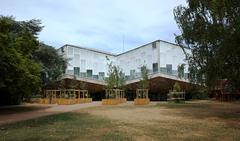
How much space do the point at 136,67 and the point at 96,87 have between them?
36.4 ft

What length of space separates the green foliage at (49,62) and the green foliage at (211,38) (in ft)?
59.3

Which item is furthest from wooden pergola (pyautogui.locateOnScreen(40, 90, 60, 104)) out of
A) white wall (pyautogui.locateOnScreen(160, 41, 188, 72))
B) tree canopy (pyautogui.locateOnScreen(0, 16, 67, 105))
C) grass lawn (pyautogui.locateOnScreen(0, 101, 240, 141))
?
white wall (pyautogui.locateOnScreen(160, 41, 188, 72))

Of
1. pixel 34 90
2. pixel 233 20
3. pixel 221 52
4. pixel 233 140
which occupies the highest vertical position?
pixel 233 20

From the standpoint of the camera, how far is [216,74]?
22578mm

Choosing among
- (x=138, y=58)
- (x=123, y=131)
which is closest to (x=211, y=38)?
(x=123, y=131)

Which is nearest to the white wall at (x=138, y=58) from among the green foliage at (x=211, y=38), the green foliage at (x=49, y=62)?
the green foliage at (x=49, y=62)

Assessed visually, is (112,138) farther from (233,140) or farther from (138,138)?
(233,140)

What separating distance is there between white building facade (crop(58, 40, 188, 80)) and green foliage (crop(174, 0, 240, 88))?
33.4m

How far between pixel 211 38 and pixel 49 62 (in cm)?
2286

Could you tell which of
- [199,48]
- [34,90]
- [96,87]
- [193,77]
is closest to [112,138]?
[199,48]

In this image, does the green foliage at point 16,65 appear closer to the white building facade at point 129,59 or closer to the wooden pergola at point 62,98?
the wooden pergola at point 62,98

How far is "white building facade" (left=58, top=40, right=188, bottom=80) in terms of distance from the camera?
6378 centimetres

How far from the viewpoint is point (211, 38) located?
21.5 m

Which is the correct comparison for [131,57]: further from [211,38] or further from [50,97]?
[211,38]
